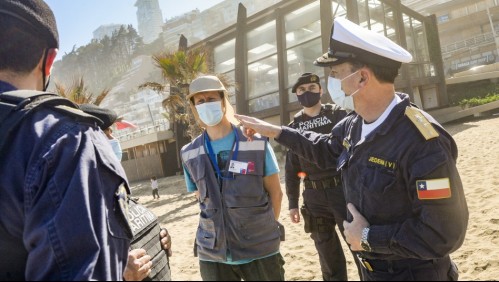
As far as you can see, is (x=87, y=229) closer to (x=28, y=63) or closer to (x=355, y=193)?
(x=28, y=63)

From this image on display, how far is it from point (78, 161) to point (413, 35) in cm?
2475

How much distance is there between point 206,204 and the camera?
260 centimetres

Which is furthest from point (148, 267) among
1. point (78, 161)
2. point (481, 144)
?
point (481, 144)

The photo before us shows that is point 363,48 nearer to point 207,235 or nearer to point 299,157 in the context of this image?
point 207,235

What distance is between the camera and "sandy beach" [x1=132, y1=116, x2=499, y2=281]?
3.85 meters

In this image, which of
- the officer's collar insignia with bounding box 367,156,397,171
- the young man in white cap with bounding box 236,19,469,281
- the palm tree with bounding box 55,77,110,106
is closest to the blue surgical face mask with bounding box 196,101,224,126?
the young man in white cap with bounding box 236,19,469,281

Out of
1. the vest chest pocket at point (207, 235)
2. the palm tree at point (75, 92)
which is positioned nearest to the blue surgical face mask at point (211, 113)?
the vest chest pocket at point (207, 235)

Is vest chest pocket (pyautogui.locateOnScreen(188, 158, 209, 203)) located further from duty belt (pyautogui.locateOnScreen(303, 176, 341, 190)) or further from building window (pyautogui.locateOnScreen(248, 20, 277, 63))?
building window (pyautogui.locateOnScreen(248, 20, 277, 63))

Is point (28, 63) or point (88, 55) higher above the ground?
point (88, 55)

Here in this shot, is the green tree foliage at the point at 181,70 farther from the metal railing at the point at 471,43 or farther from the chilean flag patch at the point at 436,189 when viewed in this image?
the metal railing at the point at 471,43

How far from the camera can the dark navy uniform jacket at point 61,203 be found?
0.85 metres

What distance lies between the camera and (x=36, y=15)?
43.3 inches

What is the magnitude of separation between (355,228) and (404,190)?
32 centimetres

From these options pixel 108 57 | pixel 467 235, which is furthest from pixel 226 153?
pixel 108 57
